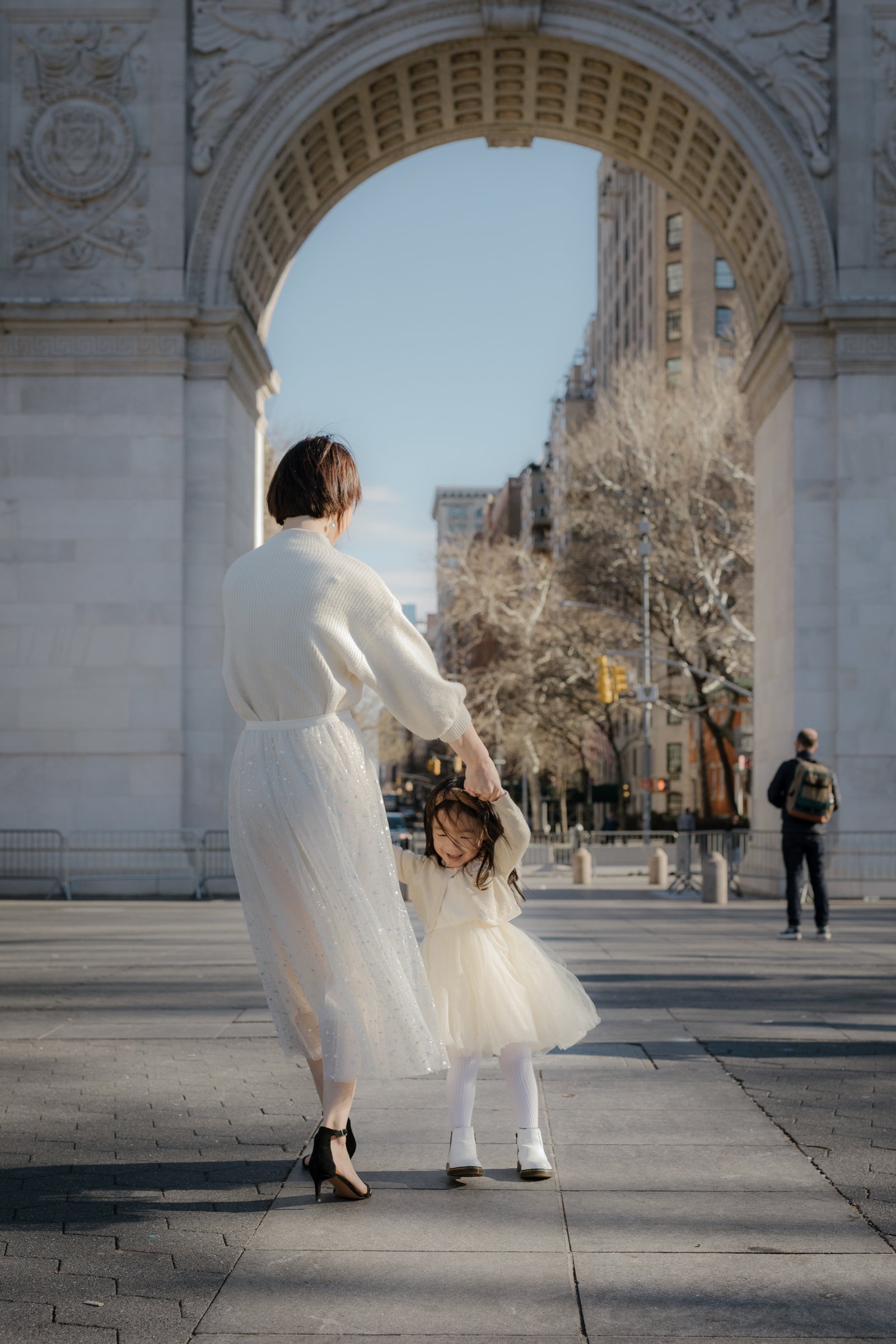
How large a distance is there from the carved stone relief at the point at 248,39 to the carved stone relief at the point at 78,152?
3.16 feet

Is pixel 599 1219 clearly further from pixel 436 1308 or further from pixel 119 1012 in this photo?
pixel 119 1012

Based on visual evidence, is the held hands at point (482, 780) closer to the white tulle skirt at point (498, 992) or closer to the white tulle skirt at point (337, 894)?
the white tulle skirt at point (337, 894)

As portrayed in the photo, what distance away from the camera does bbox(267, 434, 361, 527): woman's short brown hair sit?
194 inches

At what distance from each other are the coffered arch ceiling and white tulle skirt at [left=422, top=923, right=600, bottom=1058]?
1984 cm

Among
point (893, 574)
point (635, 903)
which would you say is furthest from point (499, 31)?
point (635, 903)

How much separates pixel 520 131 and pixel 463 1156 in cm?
2432

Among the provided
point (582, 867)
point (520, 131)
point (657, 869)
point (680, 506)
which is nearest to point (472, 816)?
point (520, 131)

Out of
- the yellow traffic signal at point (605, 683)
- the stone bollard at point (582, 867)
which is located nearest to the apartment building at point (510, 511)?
the yellow traffic signal at point (605, 683)

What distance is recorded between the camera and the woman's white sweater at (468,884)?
5.02 metres

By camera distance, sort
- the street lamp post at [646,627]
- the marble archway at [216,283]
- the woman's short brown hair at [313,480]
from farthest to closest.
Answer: the street lamp post at [646,627]
the marble archway at [216,283]
the woman's short brown hair at [313,480]

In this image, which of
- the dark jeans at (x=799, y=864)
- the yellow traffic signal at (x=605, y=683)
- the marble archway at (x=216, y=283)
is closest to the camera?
the dark jeans at (x=799, y=864)

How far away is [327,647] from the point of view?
15.4ft

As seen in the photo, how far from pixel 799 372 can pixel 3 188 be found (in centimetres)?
1201

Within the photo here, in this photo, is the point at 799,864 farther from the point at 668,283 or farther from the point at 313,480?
the point at 668,283
